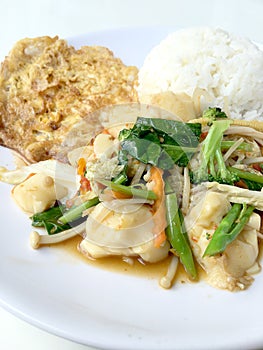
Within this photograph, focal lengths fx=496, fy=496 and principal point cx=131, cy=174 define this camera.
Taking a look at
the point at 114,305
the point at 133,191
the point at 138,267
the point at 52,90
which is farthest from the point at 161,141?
the point at 52,90

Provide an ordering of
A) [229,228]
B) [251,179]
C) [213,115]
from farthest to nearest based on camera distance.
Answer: [213,115] → [251,179] → [229,228]

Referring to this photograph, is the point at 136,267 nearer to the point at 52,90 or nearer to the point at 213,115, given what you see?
the point at 213,115

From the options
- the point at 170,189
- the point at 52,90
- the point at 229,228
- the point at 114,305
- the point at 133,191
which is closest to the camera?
the point at 114,305

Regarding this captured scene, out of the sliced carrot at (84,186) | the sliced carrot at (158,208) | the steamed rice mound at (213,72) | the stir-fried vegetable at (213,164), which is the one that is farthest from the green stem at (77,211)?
the steamed rice mound at (213,72)

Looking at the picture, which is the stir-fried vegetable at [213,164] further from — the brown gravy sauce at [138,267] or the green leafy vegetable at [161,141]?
the brown gravy sauce at [138,267]

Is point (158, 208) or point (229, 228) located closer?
point (229, 228)

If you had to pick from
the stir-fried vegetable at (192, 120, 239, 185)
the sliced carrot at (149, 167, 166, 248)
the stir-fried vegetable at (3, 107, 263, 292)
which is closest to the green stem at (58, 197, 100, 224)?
the stir-fried vegetable at (3, 107, 263, 292)

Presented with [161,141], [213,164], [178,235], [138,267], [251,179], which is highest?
[161,141]
